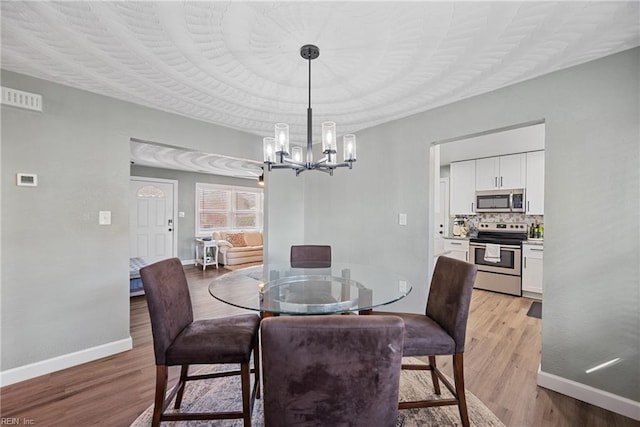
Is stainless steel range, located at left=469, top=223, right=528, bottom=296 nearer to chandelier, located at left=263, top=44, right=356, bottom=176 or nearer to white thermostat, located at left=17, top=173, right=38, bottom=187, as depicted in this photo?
chandelier, located at left=263, top=44, right=356, bottom=176

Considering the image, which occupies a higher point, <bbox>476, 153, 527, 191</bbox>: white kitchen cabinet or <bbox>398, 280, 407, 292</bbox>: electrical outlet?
<bbox>476, 153, 527, 191</bbox>: white kitchen cabinet

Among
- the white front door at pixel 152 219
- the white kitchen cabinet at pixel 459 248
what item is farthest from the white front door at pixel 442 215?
the white front door at pixel 152 219

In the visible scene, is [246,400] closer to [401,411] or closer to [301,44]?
[401,411]

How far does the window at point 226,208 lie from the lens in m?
7.00

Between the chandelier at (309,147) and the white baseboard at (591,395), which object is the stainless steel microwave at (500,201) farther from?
the chandelier at (309,147)

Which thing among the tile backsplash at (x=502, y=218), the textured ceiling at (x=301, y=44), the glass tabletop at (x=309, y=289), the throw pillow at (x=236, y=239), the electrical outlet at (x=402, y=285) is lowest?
the throw pillow at (x=236, y=239)

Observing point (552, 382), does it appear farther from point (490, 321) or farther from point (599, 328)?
point (490, 321)

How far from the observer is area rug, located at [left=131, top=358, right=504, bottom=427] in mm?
1621

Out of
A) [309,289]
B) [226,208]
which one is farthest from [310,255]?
[226,208]

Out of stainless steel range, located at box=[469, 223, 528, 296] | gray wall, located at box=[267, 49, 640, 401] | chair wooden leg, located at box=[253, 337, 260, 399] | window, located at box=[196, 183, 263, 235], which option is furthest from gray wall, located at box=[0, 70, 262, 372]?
stainless steel range, located at box=[469, 223, 528, 296]

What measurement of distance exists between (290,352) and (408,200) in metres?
2.38

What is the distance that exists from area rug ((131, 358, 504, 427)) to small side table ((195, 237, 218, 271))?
4575 millimetres

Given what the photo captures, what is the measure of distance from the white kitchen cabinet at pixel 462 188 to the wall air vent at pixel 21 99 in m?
5.74

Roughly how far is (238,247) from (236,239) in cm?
25
